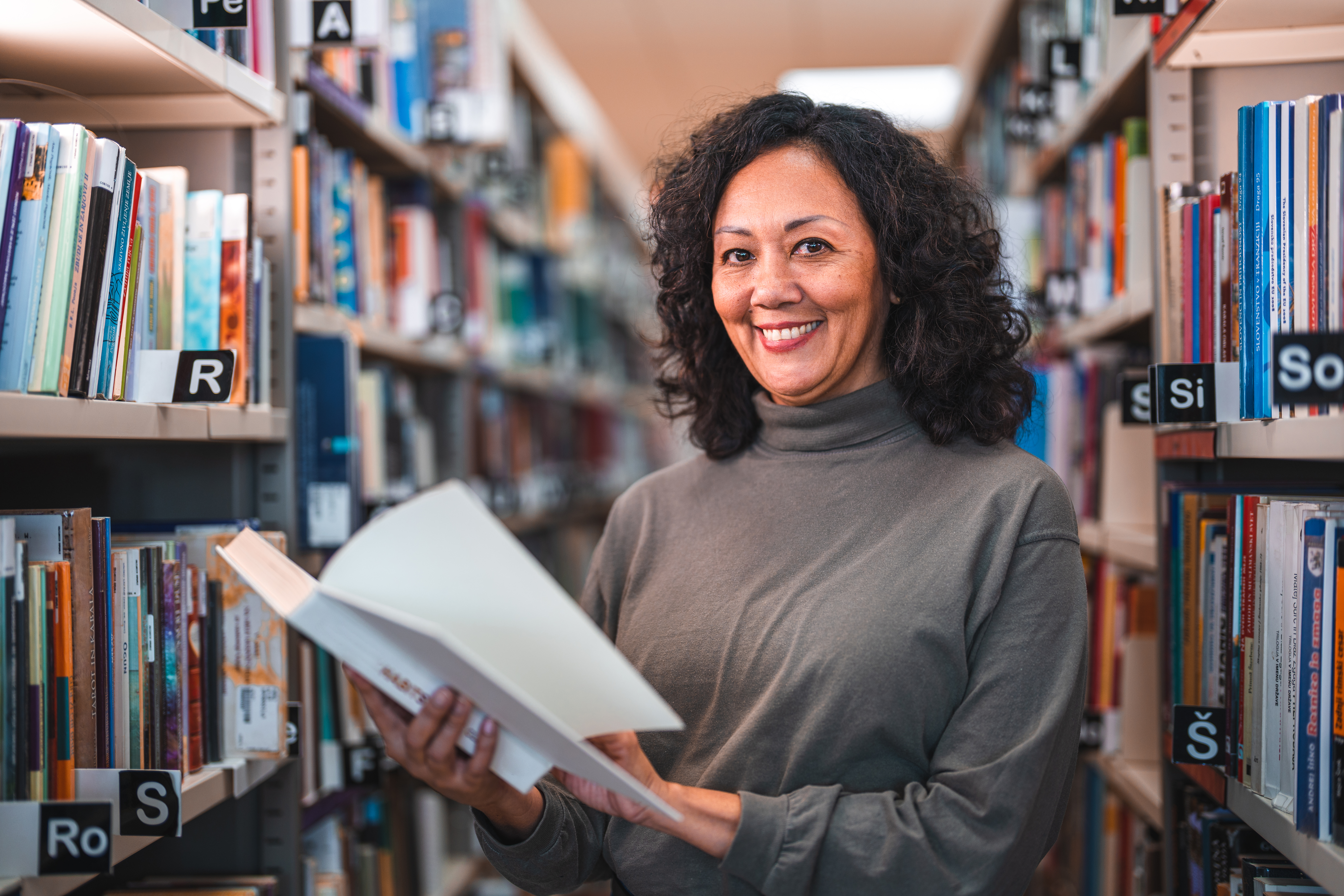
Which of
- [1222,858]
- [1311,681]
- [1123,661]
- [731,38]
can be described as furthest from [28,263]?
[731,38]

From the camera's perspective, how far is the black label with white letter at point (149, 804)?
1.03 m

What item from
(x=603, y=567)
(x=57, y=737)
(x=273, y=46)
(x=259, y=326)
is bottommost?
(x=57, y=737)

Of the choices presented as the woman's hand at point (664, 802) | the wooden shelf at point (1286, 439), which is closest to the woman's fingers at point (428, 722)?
the woman's hand at point (664, 802)

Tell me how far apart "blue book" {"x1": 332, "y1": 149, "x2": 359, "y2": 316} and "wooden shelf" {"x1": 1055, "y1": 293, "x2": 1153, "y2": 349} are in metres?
1.34

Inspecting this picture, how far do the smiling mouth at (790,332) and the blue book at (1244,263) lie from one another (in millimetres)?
443

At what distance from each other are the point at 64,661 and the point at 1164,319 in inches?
52.1

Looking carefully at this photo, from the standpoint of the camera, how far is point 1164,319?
1.35 m

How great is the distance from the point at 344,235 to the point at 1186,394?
1431 millimetres

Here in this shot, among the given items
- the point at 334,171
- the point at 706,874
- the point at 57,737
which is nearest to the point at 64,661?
the point at 57,737

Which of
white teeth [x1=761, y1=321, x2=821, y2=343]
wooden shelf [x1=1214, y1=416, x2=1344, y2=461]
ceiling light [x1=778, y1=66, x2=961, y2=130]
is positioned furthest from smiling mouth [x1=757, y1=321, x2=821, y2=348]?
ceiling light [x1=778, y1=66, x2=961, y2=130]

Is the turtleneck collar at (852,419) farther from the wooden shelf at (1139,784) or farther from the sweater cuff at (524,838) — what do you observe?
the wooden shelf at (1139,784)

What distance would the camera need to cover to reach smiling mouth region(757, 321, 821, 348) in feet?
3.98

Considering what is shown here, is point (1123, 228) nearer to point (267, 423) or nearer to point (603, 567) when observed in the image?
point (603, 567)

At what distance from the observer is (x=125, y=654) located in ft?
3.62
